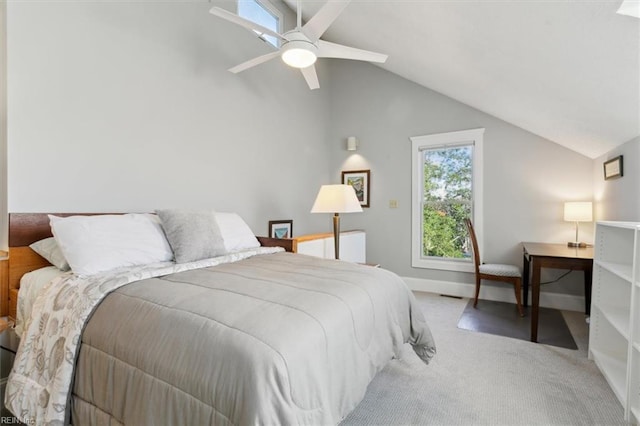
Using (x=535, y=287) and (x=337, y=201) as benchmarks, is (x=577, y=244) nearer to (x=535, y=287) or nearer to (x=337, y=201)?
(x=535, y=287)

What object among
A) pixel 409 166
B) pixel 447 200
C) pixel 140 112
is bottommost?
pixel 447 200

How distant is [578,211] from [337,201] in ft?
8.44

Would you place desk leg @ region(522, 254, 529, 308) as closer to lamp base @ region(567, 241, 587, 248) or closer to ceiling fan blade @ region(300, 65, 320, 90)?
lamp base @ region(567, 241, 587, 248)

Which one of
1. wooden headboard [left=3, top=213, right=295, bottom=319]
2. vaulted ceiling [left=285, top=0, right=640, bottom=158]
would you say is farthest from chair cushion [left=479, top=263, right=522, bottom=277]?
wooden headboard [left=3, top=213, right=295, bottom=319]

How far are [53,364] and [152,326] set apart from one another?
59 cm

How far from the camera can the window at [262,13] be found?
3402 millimetres

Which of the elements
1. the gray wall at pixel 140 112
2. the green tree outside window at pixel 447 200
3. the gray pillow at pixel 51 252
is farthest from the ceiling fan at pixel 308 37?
the green tree outside window at pixel 447 200

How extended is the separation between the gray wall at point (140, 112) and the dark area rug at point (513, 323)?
8.41 feet

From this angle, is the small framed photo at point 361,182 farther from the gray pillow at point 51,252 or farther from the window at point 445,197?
the gray pillow at point 51,252

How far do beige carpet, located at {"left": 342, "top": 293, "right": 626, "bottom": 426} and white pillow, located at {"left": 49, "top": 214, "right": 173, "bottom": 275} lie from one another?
5.07 feet

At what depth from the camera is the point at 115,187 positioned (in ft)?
7.52

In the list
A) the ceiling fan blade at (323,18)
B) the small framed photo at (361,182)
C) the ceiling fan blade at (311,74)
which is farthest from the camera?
the small framed photo at (361,182)

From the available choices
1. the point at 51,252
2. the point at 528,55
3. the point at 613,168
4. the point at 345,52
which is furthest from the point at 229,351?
the point at 613,168

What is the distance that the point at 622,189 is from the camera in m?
2.48
